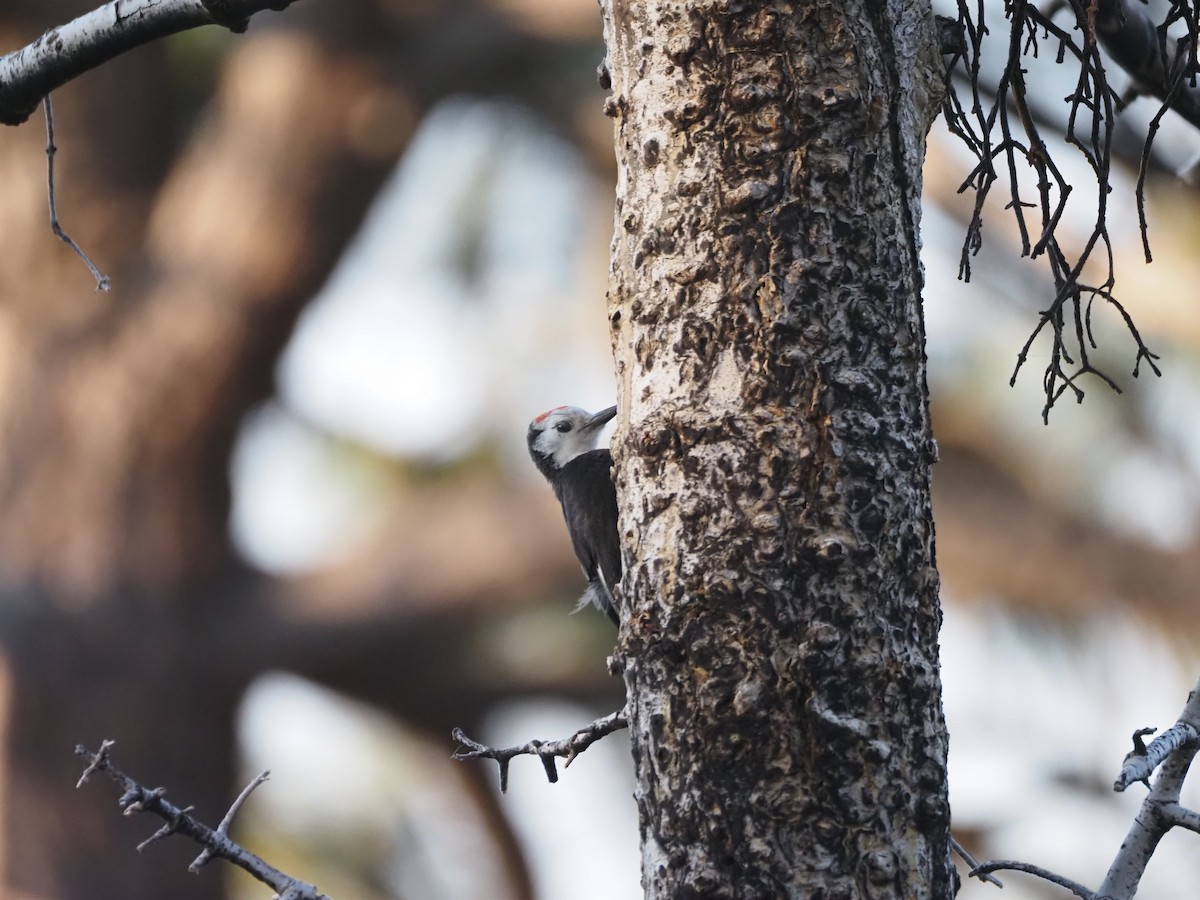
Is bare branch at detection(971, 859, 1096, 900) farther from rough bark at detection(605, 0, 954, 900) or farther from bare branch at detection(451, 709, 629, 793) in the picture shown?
bare branch at detection(451, 709, 629, 793)

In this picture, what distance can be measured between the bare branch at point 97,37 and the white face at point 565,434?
2005 millimetres

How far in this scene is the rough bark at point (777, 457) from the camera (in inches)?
51.2

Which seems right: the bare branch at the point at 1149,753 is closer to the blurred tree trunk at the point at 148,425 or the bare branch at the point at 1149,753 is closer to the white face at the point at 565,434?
the white face at the point at 565,434

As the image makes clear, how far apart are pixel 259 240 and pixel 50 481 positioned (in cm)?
179

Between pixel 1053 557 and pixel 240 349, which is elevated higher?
pixel 240 349

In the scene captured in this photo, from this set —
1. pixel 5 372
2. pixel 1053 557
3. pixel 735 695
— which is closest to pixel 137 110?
pixel 5 372

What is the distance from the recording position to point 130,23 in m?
1.71

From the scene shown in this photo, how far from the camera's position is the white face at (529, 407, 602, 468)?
143 inches

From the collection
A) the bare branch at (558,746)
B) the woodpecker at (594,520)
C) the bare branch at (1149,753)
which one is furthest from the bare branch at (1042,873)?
the woodpecker at (594,520)

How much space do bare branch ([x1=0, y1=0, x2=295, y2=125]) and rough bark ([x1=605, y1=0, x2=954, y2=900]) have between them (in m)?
0.53

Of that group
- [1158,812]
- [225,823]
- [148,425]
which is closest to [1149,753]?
[1158,812]

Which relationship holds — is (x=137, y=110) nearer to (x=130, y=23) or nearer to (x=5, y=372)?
(x=5, y=372)

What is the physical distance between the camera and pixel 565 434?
3.68 meters

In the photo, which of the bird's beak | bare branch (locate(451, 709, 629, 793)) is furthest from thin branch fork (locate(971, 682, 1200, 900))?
the bird's beak
